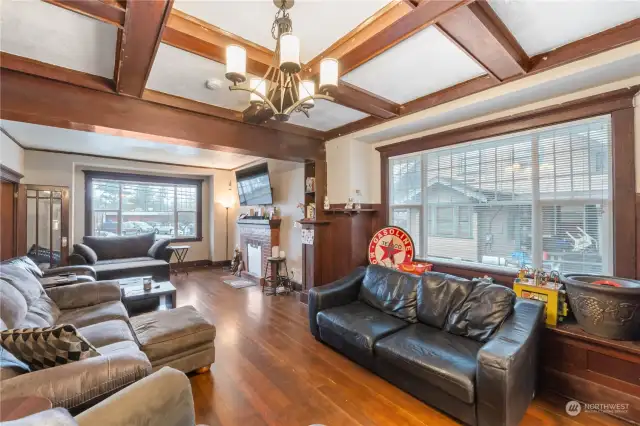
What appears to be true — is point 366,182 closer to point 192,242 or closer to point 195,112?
point 195,112

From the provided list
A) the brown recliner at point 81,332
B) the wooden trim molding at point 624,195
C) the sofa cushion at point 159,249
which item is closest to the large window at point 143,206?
the sofa cushion at point 159,249

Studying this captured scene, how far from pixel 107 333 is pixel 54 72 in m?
2.18

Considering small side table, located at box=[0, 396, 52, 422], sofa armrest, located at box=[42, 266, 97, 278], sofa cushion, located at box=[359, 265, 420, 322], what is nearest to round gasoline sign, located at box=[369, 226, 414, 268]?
sofa cushion, located at box=[359, 265, 420, 322]

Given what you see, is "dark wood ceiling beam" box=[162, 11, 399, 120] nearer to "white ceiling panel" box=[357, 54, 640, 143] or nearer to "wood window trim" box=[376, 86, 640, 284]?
"white ceiling panel" box=[357, 54, 640, 143]

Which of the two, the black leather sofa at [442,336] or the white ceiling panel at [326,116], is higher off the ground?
the white ceiling panel at [326,116]

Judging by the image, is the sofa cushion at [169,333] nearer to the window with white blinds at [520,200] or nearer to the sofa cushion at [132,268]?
the window with white blinds at [520,200]

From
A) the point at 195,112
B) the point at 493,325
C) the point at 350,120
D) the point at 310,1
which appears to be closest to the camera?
the point at 310,1

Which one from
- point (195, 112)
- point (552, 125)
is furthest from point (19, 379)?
point (552, 125)

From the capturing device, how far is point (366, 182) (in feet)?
13.5

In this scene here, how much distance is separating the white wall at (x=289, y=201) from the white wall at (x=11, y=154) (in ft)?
12.8

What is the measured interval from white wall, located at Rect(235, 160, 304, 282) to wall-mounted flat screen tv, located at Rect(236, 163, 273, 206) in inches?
6.6

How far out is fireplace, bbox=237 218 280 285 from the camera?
5543 millimetres

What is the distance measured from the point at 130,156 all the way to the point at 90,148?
0.77 metres

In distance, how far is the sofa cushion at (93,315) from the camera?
2455mm
